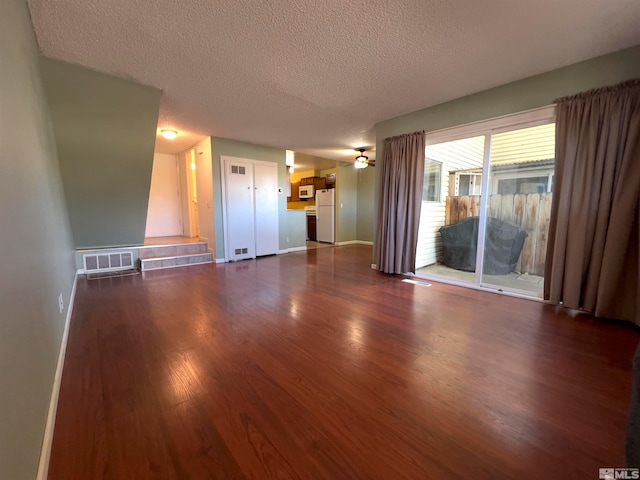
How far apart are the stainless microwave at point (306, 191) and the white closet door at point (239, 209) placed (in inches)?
131

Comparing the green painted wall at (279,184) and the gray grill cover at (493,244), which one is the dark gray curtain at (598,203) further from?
the green painted wall at (279,184)

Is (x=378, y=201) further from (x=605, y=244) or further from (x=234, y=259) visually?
(x=234, y=259)

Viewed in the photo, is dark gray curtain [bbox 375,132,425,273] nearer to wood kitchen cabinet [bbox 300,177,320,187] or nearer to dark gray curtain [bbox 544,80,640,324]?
dark gray curtain [bbox 544,80,640,324]

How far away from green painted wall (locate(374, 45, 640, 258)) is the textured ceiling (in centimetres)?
13

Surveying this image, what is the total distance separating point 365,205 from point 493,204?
15.8 ft

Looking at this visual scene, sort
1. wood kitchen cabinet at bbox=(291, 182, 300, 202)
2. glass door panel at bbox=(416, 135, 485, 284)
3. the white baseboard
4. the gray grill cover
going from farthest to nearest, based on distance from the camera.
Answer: wood kitchen cabinet at bbox=(291, 182, 300, 202)
glass door panel at bbox=(416, 135, 485, 284)
the gray grill cover
the white baseboard

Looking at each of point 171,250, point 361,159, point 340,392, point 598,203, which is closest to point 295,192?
point 361,159

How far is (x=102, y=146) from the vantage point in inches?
133

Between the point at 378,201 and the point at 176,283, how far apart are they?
3533 millimetres

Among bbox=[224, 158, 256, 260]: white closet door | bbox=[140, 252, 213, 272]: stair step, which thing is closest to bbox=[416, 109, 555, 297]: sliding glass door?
bbox=[224, 158, 256, 260]: white closet door

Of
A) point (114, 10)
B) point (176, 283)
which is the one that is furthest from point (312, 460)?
point (176, 283)

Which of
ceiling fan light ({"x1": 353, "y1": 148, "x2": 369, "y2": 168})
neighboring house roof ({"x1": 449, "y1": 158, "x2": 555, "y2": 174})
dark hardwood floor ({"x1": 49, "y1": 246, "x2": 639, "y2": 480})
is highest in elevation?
Result: ceiling fan light ({"x1": 353, "y1": 148, "x2": 369, "y2": 168})

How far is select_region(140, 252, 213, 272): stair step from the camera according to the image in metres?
4.72

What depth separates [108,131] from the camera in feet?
10.8
